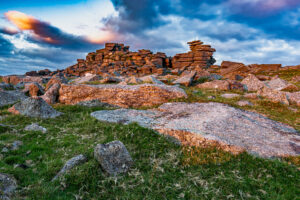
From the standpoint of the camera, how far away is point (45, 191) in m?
4.31

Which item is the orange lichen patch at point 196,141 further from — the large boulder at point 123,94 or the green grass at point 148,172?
the large boulder at point 123,94

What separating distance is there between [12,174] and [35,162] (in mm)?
1143

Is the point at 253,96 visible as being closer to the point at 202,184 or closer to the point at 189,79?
the point at 189,79

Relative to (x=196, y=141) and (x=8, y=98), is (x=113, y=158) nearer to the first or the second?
(x=196, y=141)

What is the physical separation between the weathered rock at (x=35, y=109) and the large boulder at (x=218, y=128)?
284 centimetres

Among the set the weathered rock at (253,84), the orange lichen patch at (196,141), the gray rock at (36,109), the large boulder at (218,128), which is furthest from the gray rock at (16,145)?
the weathered rock at (253,84)

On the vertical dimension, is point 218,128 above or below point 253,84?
below

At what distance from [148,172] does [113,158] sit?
3.43 feet

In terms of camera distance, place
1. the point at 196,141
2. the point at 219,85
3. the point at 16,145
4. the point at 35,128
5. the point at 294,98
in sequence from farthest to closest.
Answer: the point at 219,85 < the point at 294,98 < the point at 35,128 < the point at 16,145 < the point at 196,141

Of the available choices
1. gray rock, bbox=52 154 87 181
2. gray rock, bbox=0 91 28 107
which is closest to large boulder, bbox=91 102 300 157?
gray rock, bbox=52 154 87 181

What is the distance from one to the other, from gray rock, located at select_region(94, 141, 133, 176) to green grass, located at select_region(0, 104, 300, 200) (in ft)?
0.65

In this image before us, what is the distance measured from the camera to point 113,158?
A: 5.38 meters

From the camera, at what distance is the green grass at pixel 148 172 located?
448 cm

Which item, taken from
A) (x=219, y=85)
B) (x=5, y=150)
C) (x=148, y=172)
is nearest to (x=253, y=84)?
(x=219, y=85)
